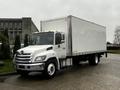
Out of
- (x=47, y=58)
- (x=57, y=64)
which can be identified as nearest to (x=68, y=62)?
(x=57, y=64)

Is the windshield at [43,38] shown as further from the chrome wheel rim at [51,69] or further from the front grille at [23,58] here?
the front grille at [23,58]

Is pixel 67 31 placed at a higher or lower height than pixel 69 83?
higher

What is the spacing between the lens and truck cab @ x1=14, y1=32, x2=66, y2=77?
10594mm

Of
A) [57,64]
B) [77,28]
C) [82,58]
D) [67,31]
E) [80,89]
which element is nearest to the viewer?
[80,89]

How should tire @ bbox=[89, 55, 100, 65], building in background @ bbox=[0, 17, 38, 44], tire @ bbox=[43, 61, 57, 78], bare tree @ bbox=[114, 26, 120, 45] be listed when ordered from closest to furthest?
1. tire @ bbox=[43, 61, 57, 78]
2. tire @ bbox=[89, 55, 100, 65]
3. building in background @ bbox=[0, 17, 38, 44]
4. bare tree @ bbox=[114, 26, 120, 45]

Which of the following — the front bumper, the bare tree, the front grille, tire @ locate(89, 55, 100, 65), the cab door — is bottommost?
tire @ locate(89, 55, 100, 65)

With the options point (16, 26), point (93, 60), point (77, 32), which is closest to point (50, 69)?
point (77, 32)

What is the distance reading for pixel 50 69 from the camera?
36.4 ft

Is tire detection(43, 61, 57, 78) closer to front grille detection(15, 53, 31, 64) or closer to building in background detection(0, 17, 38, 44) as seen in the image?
front grille detection(15, 53, 31, 64)

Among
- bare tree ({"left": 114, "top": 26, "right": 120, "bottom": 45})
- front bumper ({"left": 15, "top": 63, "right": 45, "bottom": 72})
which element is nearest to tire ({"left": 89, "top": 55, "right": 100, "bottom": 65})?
front bumper ({"left": 15, "top": 63, "right": 45, "bottom": 72})

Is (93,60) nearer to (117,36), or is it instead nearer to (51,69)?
(51,69)

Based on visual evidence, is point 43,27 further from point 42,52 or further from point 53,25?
point 42,52

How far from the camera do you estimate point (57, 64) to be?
38.5ft

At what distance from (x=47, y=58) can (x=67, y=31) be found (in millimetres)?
2811
